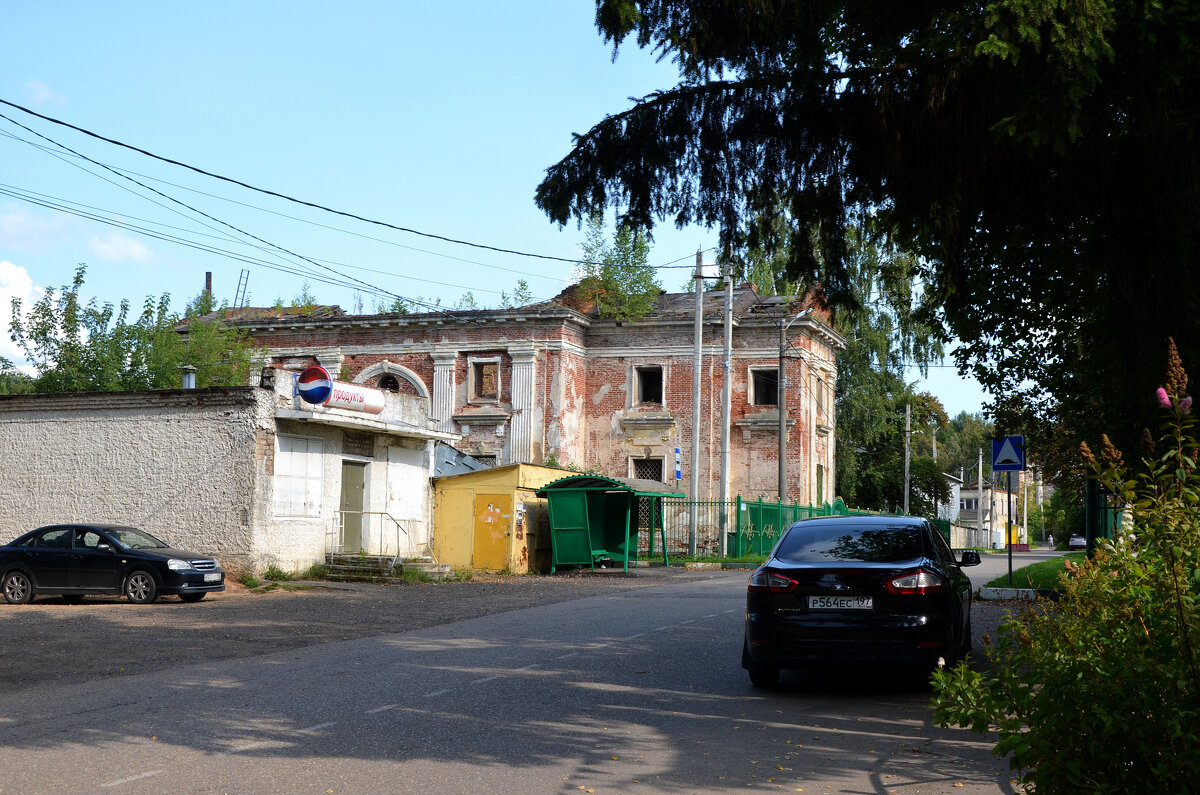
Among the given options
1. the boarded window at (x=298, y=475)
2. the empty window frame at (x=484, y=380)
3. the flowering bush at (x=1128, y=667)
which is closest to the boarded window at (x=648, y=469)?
the empty window frame at (x=484, y=380)

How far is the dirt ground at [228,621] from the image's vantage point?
12.2 m

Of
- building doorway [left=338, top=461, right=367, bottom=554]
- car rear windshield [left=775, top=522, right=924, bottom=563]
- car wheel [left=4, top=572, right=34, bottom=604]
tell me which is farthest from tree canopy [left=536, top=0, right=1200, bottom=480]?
building doorway [left=338, top=461, right=367, bottom=554]

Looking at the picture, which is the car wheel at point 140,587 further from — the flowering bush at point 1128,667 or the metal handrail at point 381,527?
the flowering bush at point 1128,667

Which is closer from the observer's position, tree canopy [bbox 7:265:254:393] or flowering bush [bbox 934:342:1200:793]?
flowering bush [bbox 934:342:1200:793]

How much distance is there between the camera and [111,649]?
13.1m

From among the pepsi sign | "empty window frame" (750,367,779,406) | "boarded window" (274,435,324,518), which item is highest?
"empty window frame" (750,367,779,406)

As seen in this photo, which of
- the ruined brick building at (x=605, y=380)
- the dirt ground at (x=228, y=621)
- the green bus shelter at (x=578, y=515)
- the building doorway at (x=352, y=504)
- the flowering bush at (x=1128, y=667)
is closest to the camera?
the flowering bush at (x=1128, y=667)

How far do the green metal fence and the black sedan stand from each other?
1772cm

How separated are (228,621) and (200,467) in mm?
8352

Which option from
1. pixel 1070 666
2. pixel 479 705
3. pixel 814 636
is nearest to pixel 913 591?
pixel 814 636

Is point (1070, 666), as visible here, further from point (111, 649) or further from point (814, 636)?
point (111, 649)

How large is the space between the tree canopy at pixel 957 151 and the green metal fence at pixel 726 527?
24.9 meters

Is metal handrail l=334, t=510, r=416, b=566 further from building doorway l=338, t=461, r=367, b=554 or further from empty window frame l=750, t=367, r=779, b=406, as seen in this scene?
empty window frame l=750, t=367, r=779, b=406

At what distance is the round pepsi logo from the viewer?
24.2 metres
